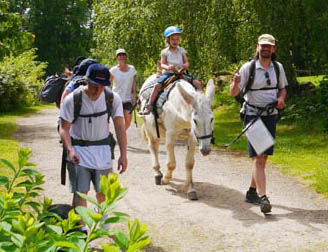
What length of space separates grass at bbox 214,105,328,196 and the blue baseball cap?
15.7ft

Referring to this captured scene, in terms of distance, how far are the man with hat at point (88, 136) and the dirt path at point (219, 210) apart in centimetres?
111

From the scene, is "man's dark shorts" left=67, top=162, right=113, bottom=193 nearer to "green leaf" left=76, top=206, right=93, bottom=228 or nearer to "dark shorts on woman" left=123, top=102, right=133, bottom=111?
"green leaf" left=76, top=206, right=93, bottom=228

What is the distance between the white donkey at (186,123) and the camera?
7715 millimetres

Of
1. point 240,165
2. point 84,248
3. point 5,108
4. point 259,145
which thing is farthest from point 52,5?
point 84,248

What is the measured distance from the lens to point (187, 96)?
788cm

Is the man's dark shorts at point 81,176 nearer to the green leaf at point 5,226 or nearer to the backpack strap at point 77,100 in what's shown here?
the backpack strap at point 77,100

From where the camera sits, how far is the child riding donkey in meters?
8.98

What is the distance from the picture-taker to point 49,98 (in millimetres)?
7727

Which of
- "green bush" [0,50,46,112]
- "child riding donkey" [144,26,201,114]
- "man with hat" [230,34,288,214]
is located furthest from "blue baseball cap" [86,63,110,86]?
"green bush" [0,50,46,112]

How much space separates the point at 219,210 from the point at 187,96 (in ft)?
5.24

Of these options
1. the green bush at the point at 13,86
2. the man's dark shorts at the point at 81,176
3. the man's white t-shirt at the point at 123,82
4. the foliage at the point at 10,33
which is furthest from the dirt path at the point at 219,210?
the green bush at the point at 13,86

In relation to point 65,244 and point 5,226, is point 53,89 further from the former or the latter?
point 65,244

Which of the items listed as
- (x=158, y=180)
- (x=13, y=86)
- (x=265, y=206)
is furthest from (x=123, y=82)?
(x=13, y=86)

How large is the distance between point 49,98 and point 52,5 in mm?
54185
